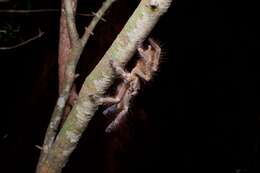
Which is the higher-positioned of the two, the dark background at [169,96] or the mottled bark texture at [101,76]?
the mottled bark texture at [101,76]

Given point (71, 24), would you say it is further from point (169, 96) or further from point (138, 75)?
point (169, 96)

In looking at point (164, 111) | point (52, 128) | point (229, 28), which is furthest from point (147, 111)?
point (52, 128)

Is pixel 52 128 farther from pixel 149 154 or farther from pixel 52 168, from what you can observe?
pixel 149 154

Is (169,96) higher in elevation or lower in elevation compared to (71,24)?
lower

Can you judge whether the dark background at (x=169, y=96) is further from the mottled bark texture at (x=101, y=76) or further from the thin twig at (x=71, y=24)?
the mottled bark texture at (x=101, y=76)

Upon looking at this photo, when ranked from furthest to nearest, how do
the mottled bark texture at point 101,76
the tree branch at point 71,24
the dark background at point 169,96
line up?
A: the dark background at point 169,96, the tree branch at point 71,24, the mottled bark texture at point 101,76

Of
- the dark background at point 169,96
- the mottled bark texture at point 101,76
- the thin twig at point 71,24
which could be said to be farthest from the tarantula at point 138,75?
the dark background at point 169,96

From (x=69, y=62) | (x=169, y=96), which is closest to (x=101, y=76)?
(x=69, y=62)
